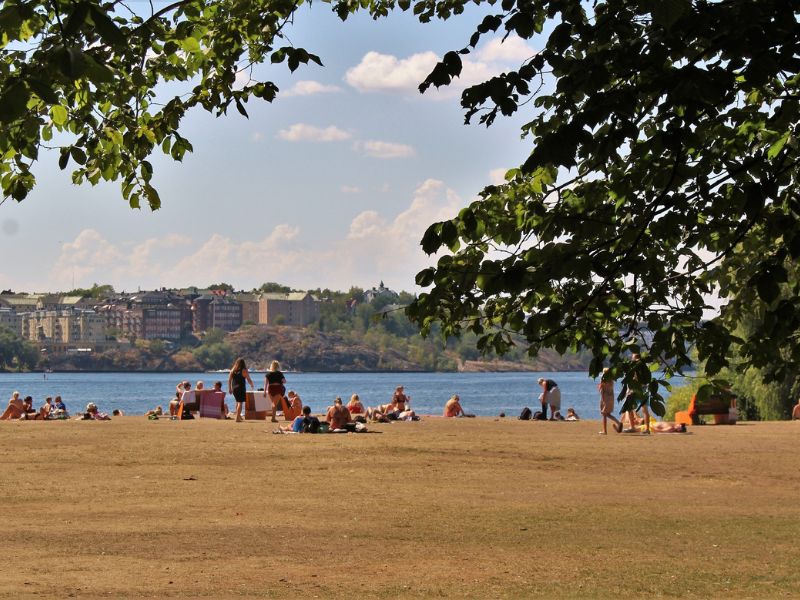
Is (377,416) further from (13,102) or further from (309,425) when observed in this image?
(13,102)

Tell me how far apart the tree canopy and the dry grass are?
7.25ft

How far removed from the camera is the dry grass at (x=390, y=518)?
10.3 meters

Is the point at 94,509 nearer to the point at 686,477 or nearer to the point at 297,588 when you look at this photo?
the point at 297,588

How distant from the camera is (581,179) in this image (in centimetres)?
975

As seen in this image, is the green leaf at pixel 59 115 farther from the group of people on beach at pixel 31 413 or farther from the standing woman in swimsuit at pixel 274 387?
the group of people on beach at pixel 31 413

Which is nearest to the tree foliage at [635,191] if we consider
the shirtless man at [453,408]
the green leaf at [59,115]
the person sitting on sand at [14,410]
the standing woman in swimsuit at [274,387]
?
the green leaf at [59,115]

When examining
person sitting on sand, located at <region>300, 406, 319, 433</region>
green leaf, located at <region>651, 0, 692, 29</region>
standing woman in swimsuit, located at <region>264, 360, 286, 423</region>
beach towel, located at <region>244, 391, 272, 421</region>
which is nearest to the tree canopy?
green leaf, located at <region>651, 0, 692, 29</region>

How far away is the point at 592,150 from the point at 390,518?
7643 millimetres

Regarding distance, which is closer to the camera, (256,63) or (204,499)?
(256,63)

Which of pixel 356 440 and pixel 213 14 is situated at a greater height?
pixel 213 14

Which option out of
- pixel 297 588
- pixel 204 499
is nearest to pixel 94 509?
pixel 204 499

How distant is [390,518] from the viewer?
536 inches

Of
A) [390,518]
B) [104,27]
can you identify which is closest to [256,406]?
[390,518]

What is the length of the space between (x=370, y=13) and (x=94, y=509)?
593cm
